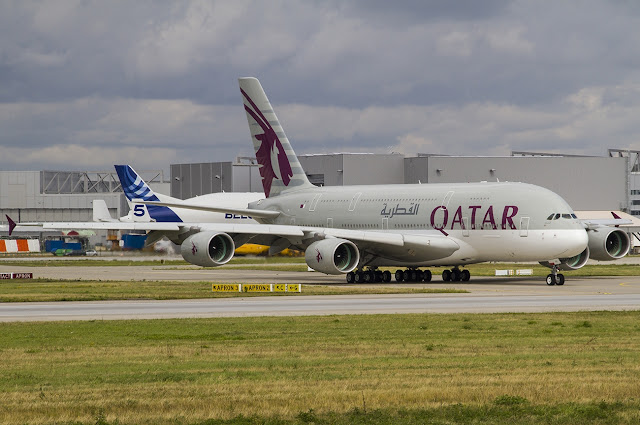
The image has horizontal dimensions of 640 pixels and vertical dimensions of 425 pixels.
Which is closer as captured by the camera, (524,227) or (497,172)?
(524,227)

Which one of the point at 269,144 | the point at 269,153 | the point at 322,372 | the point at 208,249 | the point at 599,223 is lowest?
the point at 322,372

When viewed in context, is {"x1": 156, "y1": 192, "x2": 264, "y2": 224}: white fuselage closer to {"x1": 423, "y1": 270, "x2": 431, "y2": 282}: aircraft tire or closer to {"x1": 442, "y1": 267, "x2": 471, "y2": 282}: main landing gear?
{"x1": 423, "y1": 270, "x2": 431, "y2": 282}: aircraft tire

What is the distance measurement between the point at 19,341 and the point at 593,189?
360 feet

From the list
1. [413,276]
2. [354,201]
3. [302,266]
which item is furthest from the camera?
[302,266]

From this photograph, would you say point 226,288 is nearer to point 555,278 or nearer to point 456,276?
point 456,276

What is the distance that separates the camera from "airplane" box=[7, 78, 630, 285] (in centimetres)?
5297

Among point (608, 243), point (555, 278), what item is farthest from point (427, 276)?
point (608, 243)

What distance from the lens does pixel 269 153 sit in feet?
220

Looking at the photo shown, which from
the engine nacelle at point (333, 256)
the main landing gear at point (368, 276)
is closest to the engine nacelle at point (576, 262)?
the main landing gear at point (368, 276)

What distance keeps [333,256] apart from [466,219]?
7.59 m

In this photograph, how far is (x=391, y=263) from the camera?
58.8 m

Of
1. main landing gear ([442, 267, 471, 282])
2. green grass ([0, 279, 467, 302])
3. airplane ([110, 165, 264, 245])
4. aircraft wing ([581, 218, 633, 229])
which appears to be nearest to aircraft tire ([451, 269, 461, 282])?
main landing gear ([442, 267, 471, 282])

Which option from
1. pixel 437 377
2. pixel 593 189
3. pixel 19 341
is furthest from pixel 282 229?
pixel 593 189

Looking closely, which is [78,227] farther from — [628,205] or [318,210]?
[628,205]
